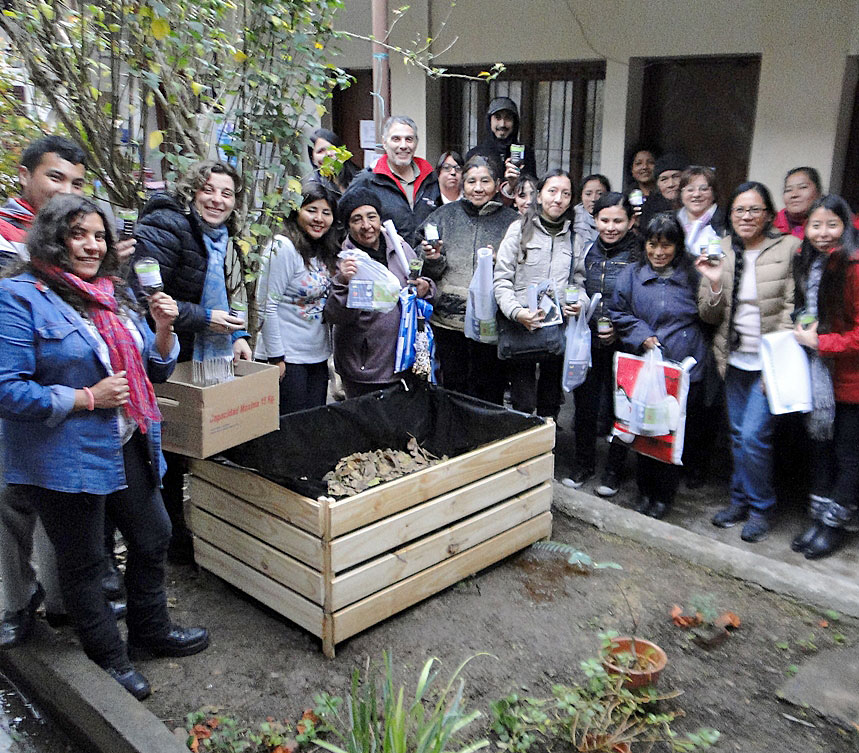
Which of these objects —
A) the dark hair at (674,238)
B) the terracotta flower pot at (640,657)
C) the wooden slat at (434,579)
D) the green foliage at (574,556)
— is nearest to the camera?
the terracotta flower pot at (640,657)

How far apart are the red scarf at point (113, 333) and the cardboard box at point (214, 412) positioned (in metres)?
0.33

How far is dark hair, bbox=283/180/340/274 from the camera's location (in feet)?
14.0

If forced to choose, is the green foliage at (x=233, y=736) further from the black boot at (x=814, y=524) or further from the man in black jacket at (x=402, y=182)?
the man in black jacket at (x=402, y=182)

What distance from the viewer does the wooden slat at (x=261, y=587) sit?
3.35 metres

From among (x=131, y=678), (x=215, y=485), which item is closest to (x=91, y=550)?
(x=131, y=678)

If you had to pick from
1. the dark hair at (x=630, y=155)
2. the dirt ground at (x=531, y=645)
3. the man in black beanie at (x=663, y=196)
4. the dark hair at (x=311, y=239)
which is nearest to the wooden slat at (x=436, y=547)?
the dirt ground at (x=531, y=645)

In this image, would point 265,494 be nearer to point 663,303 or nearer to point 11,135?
point 663,303

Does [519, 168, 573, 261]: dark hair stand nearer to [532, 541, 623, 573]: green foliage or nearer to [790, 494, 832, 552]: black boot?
[532, 541, 623, 573]: green foliage

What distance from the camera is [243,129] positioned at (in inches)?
146

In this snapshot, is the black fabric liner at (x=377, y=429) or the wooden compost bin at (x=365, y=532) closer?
the wooden compost bin at (x=365, y=532)

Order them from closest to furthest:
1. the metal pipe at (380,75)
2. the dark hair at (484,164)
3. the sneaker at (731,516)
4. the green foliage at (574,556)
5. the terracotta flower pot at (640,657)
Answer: the terracotta flower pot at (640,657) < the green foliage at (574,556) < the sneaker at (731,516) < the dark hair at (484,164) < the metal pipe at (380,75)

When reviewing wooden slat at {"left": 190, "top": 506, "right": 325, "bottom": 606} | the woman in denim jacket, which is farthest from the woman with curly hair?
wooden slat at {"left": 190, "top": 506, "right": 325, "bottom": 606}

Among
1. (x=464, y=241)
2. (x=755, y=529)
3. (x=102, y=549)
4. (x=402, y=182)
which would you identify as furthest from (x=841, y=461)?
(x=102, y=549)

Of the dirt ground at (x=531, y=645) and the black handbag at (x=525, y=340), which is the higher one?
the black handbag at (x=525, y=340)
